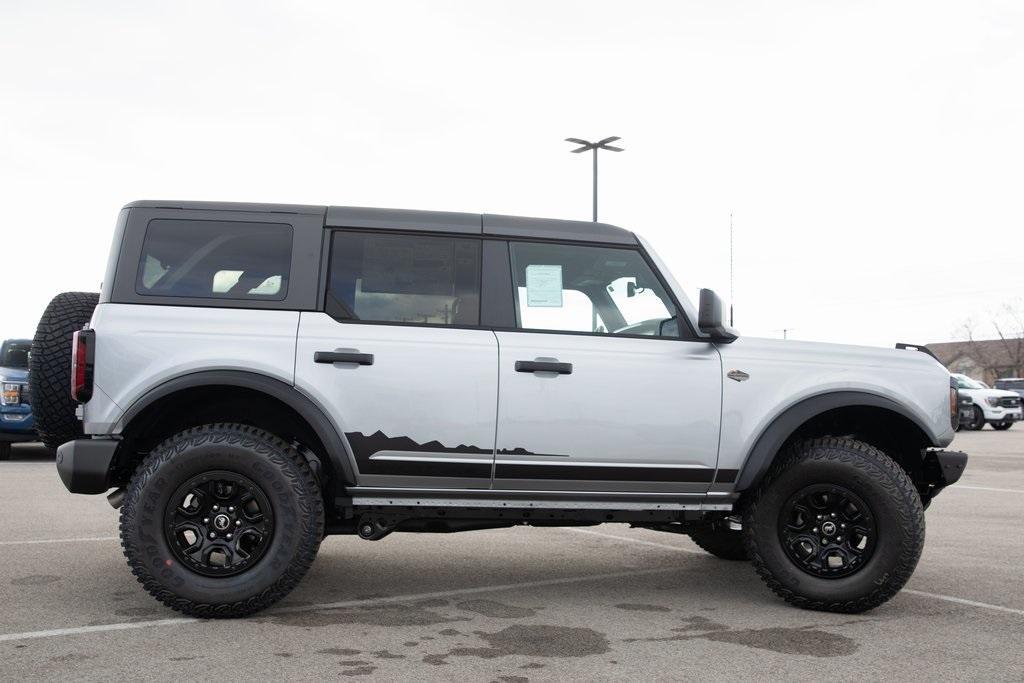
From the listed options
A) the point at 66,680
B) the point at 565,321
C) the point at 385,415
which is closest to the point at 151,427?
the point at 385,415

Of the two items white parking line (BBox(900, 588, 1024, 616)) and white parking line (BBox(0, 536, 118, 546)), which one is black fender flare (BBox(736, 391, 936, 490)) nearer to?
white parking line (BBox(900, 588, 1024, 616))

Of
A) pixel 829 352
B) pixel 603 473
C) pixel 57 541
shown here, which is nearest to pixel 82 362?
pixel 603 473

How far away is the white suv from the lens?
192 inches

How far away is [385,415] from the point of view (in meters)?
4.98

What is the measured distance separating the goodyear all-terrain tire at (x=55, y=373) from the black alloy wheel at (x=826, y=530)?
3723 millimetres

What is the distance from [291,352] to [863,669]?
2.95 m

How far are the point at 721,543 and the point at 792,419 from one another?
1.72 metres

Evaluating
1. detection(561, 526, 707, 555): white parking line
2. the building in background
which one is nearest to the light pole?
detection(561, 526, 707, 555): white parking line

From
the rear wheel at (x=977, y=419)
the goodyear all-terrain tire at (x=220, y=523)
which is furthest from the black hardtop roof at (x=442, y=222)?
the rear wheel at (x=977, y=419)

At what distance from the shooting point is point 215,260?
513cm

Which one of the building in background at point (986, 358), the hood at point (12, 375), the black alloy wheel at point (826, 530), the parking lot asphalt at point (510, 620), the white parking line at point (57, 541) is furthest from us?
the building in background at point (986, 358)

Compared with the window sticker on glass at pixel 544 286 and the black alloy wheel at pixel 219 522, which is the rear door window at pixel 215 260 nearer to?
the black alloy wheel at pixel 219 522

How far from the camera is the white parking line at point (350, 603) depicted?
14.7 feet

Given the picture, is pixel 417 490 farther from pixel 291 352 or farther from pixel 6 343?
pixel 6 343
